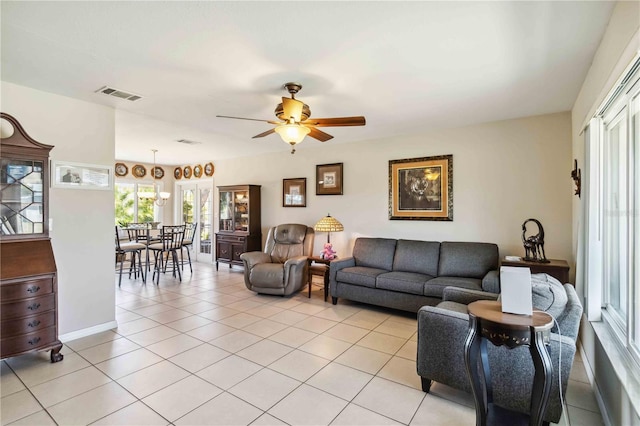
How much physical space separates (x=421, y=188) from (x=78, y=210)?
4.28 meters

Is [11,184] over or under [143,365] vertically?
over

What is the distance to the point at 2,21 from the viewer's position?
1982mm

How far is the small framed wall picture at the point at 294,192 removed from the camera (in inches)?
237

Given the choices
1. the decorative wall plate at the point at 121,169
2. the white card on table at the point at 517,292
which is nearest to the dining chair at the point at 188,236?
the decorative wall plate at the point at 121,169

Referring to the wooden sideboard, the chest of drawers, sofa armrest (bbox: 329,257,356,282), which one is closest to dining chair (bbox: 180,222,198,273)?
sofa armrest (bbox: 329,257,356,282)

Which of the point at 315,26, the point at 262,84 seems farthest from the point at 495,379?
the point at 262,84

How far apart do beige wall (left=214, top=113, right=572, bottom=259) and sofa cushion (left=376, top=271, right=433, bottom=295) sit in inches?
33.4

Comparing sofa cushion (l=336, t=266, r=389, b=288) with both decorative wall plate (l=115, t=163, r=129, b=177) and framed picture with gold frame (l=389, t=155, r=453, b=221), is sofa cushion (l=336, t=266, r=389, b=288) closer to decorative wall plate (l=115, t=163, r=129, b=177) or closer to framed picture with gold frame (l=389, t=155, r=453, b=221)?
framed picture with gold frame (l=389, t=155, r=453, b=221)

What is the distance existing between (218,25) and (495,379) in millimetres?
2830

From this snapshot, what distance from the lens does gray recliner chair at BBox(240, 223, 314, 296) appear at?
15.6 feet

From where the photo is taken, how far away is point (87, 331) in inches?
134

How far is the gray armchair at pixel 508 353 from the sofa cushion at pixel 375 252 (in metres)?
2.25

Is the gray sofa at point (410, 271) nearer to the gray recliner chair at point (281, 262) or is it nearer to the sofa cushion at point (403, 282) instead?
the sofa cushion at point (403, 282)

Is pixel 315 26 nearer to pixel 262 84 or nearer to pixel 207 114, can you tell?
pixel 262 84
